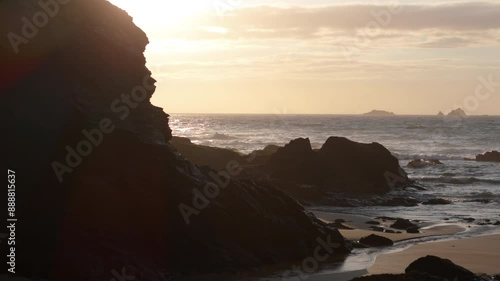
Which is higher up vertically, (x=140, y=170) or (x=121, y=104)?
(x=121, y=104)

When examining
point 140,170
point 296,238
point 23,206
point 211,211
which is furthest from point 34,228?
point 296,238

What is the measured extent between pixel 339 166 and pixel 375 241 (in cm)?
2068

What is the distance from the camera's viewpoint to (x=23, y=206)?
18.0 metres

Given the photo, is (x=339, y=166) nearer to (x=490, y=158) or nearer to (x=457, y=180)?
(x=457, y=180)

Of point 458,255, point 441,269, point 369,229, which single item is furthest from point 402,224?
point 441,269

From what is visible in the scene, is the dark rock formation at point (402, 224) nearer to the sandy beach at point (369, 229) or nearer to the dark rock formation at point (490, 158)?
the sandy beach at point (369, 229)

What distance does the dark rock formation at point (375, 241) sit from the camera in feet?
80.9

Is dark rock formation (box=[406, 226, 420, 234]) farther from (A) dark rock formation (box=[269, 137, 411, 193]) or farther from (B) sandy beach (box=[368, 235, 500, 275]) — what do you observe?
(A) dark rock formation (box=[269, 137, 411, 193])

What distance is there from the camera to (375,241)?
24766 millimetres

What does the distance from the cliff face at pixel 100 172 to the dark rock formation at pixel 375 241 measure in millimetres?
3884

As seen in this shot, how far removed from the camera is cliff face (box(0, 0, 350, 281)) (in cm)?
1805

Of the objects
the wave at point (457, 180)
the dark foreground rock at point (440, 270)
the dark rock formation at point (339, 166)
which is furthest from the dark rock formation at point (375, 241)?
the wave at point (457, 180)

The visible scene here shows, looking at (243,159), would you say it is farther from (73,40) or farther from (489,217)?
(73,40)

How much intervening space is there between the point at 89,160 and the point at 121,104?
2113 mm
